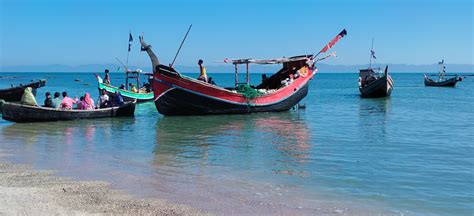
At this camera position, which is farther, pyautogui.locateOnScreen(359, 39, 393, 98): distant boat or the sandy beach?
pyautogui.locateOnScreen(359, 39, 393, 98): distant boat

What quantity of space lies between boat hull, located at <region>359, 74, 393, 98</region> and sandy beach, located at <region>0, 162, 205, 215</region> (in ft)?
102

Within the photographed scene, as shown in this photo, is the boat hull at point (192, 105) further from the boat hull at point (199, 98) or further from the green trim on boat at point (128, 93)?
the green trim on boat at point (128, 93)

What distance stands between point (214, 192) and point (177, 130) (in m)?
8.89

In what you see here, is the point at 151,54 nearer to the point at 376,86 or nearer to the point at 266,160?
the point at 266,160

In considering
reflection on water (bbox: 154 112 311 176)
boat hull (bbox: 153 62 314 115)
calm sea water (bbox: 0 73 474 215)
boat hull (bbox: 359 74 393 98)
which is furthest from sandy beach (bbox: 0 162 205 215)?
boat hull (bbox: 359 74 393 98)

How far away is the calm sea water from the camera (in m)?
7.41

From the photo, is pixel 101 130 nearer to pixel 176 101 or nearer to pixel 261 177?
pixel 176 101

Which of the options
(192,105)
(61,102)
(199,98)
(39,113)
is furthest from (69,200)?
(192,105)

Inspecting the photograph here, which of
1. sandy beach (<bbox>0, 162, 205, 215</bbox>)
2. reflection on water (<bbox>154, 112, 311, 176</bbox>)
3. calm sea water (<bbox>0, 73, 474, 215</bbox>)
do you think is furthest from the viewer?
reflection on water (<bbox>154, 112, 311, 176</bbox>)

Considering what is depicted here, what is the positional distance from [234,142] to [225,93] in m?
7.34

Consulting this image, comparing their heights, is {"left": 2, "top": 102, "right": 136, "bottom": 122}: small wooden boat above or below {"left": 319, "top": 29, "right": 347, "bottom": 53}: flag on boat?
below

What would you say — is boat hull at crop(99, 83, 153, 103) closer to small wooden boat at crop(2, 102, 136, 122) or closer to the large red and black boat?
the large red and black boat

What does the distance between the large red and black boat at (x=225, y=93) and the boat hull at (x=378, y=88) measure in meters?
13.6

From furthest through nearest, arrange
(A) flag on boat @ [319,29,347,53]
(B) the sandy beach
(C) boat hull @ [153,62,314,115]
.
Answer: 1. (A) flag on boat @ [319,29,347,53]
2. (C) boat hull @ [153,62,314,115]
3. (B) the sandy beach
